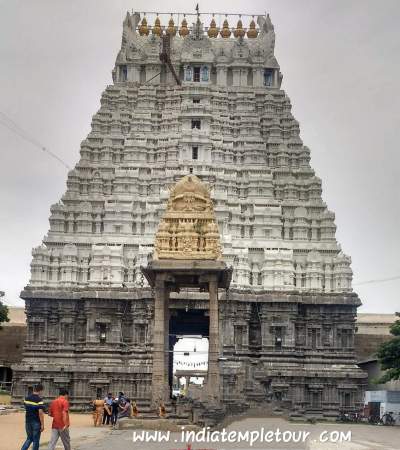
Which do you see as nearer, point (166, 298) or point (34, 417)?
point (34, 417)

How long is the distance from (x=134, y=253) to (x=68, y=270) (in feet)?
14.8

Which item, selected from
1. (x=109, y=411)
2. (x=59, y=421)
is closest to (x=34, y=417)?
(x=59, y=421)

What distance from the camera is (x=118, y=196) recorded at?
55844mm

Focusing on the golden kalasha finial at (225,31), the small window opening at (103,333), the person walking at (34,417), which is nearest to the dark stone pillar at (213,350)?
the person walking at (34,417)

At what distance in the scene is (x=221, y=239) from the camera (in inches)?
2090

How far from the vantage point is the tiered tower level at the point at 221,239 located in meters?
50.3

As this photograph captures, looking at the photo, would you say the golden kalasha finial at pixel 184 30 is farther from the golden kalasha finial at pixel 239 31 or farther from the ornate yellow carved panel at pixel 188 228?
the ornate yellow carved panel at pixel 188 228

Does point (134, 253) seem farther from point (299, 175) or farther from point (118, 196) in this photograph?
point (299, 175)

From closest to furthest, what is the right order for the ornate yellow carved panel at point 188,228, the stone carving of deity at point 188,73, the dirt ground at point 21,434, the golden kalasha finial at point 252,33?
the dirt ground at point 21,434
the ornate yellow carved panel at point 188,228
the stone carving of deity at point 188,73
the golden kalasha finial at point 252,33

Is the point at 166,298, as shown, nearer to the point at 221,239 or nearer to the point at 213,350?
the point at 213,350

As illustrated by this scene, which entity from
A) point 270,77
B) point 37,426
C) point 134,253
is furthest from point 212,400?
point 270,77

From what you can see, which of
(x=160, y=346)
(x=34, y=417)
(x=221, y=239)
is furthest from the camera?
(x=221, y=239)

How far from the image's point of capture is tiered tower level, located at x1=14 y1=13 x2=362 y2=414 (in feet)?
165

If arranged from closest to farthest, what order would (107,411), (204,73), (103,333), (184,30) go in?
1. (107,411)
2. (103,333)
3. (204,73)
4. (184,30)
